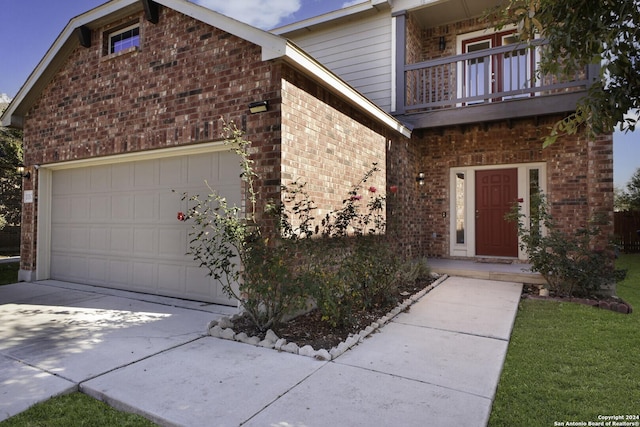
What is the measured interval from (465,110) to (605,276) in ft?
12.9

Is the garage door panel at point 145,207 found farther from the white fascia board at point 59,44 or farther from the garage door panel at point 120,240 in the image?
the white fascia board at point 59,44

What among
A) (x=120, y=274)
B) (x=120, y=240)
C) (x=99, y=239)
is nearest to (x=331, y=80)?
(x=120, y=240)

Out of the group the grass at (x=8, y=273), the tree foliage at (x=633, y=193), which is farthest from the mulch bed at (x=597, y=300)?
the tree foliage at (x=633, y=193)

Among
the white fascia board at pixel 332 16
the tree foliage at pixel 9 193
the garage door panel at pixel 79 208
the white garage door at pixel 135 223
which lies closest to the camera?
the white garage door at pixel 135 223

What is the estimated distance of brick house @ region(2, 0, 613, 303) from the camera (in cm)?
511

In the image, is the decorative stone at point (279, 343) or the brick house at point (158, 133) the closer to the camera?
the decorative stone at point (279, 343)

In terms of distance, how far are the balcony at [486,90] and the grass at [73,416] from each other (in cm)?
752

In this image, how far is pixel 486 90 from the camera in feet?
25.4

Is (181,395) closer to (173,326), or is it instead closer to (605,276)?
(173,326)

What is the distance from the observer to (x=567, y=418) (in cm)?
248

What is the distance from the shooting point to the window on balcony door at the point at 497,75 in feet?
24.6

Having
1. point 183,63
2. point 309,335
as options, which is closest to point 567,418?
point 309,335

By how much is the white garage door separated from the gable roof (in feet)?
4.82

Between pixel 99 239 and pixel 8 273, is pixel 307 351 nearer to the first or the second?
pixel 99 239
